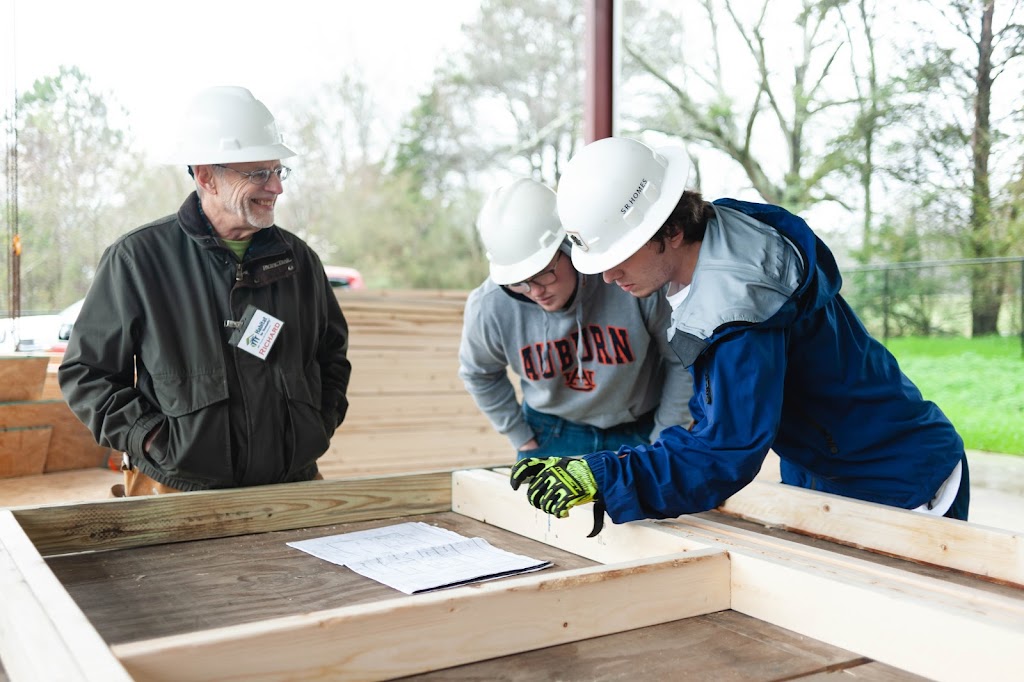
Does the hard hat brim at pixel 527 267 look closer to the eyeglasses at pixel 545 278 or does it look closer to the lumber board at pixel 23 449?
the eyeglasses at pixel 545 278

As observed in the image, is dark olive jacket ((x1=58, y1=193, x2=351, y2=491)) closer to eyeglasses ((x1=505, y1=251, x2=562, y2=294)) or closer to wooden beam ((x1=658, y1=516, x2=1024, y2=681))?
eyeglasses ((x1=505, y1=251, x2=562, y2=294))

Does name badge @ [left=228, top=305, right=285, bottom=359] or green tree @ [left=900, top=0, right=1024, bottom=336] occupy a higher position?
green tree @ [left=900, top=0, right=1024, bottom=336]

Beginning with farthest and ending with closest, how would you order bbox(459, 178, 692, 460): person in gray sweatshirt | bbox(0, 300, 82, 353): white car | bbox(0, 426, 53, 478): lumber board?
1. bbox(0, 300, 82, 353): white car
2. bbox(0, 426, 53, 478): lumber board
3. bbox(459, 178, 692, 460): person in gray sweatshirt

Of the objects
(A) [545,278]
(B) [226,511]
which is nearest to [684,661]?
(B) [226,511]

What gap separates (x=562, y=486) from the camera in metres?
1.88

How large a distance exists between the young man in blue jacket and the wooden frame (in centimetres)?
17

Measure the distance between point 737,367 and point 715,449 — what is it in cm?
17

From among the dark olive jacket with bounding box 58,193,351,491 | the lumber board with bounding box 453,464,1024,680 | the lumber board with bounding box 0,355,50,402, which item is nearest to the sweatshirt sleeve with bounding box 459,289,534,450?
the dark olive jacket with bounding box 58,193,351,491

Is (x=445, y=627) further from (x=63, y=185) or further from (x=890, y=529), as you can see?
(x=63, y=185)

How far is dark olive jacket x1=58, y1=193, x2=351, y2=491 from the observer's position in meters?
2.57

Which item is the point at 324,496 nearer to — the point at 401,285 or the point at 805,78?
the point at 805,78

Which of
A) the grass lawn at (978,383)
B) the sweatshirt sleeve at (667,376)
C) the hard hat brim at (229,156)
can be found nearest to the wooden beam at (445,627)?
the sweatshirt sleeve at (667,376)

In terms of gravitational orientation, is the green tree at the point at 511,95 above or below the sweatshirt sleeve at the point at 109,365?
above

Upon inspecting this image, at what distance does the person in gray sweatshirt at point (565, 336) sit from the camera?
2.88 metres
